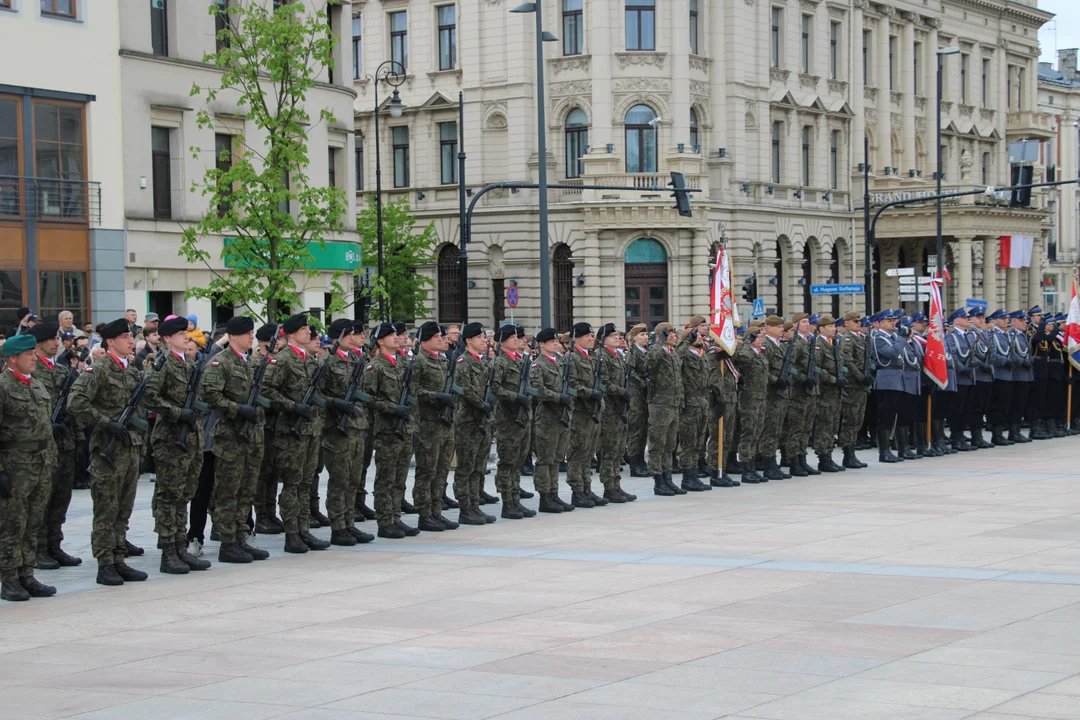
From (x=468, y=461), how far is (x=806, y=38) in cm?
4857

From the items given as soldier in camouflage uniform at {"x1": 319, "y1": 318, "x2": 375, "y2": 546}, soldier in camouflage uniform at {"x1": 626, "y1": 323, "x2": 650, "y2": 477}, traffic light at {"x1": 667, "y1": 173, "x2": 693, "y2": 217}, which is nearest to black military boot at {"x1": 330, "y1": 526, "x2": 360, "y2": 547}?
soldier in camouflage uniform at {"x1": 319, "y1": 318, "x2": 375, "y2": 546}

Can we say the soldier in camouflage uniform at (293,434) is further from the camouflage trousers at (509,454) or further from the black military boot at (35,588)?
the camouflage trousers at (509,454)

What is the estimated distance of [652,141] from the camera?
5372 cm

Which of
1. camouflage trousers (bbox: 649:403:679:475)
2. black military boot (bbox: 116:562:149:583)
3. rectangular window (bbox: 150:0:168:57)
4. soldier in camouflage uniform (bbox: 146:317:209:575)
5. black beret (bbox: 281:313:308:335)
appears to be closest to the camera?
black military boot (bbox: 116:562:149:583)

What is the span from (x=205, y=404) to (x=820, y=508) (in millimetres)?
6916

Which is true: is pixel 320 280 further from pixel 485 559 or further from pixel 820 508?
→ pixel 485 559

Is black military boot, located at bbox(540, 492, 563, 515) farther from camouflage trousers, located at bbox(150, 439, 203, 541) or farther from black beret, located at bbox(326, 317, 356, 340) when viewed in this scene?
camouflage trousers, located at bbox(150, 439, 203, 541)

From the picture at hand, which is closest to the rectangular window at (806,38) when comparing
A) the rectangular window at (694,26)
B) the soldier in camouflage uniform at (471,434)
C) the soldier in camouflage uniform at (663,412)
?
the rectangular window at (694,26)

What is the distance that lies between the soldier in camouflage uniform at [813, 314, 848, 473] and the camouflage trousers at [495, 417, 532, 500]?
6.04 metres

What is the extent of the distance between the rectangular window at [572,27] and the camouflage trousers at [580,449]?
126 ft

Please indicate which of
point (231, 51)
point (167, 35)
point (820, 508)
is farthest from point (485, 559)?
point (167, 35)

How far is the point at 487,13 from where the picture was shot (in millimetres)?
55375

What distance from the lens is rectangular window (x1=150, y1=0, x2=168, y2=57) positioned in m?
33.3

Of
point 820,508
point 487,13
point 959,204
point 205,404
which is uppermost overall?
point 487,13
